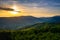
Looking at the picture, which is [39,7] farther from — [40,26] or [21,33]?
[21,33]

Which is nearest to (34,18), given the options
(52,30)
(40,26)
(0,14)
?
(40,26)

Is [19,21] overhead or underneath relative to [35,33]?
overhead

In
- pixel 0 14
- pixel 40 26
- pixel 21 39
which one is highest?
pixel 0 14

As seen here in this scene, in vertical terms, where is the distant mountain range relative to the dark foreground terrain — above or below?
above

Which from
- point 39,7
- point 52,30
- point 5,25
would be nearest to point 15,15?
point 5,25

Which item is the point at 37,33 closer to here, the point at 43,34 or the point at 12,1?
the point at 43,34

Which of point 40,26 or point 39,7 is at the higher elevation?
point 39,7

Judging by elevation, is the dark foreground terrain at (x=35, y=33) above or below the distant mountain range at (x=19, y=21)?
below
